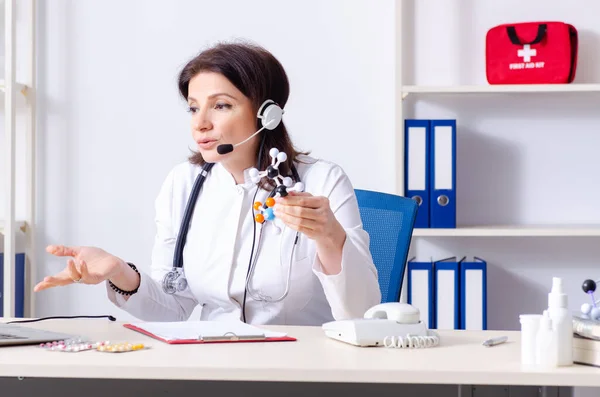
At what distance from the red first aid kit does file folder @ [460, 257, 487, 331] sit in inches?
26.1

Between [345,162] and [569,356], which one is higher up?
[345,162]

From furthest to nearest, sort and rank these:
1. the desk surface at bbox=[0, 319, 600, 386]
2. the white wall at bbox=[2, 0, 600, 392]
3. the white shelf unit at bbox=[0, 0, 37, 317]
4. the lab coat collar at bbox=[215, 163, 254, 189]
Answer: the white wall at bbox=[2, 0, 600, 392], the white shelf unit at bbox=[0, 0, 37, 317], the lab coat collar at bbox=[215, 163, 254, 189], the desk surface at bbox=[0, 319, 600, 386]

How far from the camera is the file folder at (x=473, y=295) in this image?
108 inches

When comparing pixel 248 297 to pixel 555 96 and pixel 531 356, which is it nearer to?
pixel 531 356

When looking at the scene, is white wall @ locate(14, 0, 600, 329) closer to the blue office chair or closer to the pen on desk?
the blue office chair

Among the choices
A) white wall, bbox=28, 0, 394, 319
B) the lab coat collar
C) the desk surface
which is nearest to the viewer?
the desk surface

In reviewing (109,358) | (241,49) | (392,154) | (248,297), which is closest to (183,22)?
(392,154)

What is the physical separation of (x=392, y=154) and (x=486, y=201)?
1.28ft

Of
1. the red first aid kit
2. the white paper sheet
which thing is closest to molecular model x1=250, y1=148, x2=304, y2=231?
the white paper sheet

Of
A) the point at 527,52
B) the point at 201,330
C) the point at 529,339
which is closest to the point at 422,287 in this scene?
the point at 527,52

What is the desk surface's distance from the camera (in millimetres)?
1079

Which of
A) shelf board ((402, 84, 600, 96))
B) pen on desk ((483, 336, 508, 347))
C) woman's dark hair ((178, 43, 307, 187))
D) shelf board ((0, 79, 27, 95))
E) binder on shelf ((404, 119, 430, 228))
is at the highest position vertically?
shelf board ((0, 79, 27, 95))

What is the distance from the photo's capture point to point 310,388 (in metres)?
1.24

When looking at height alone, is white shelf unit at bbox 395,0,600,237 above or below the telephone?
above
